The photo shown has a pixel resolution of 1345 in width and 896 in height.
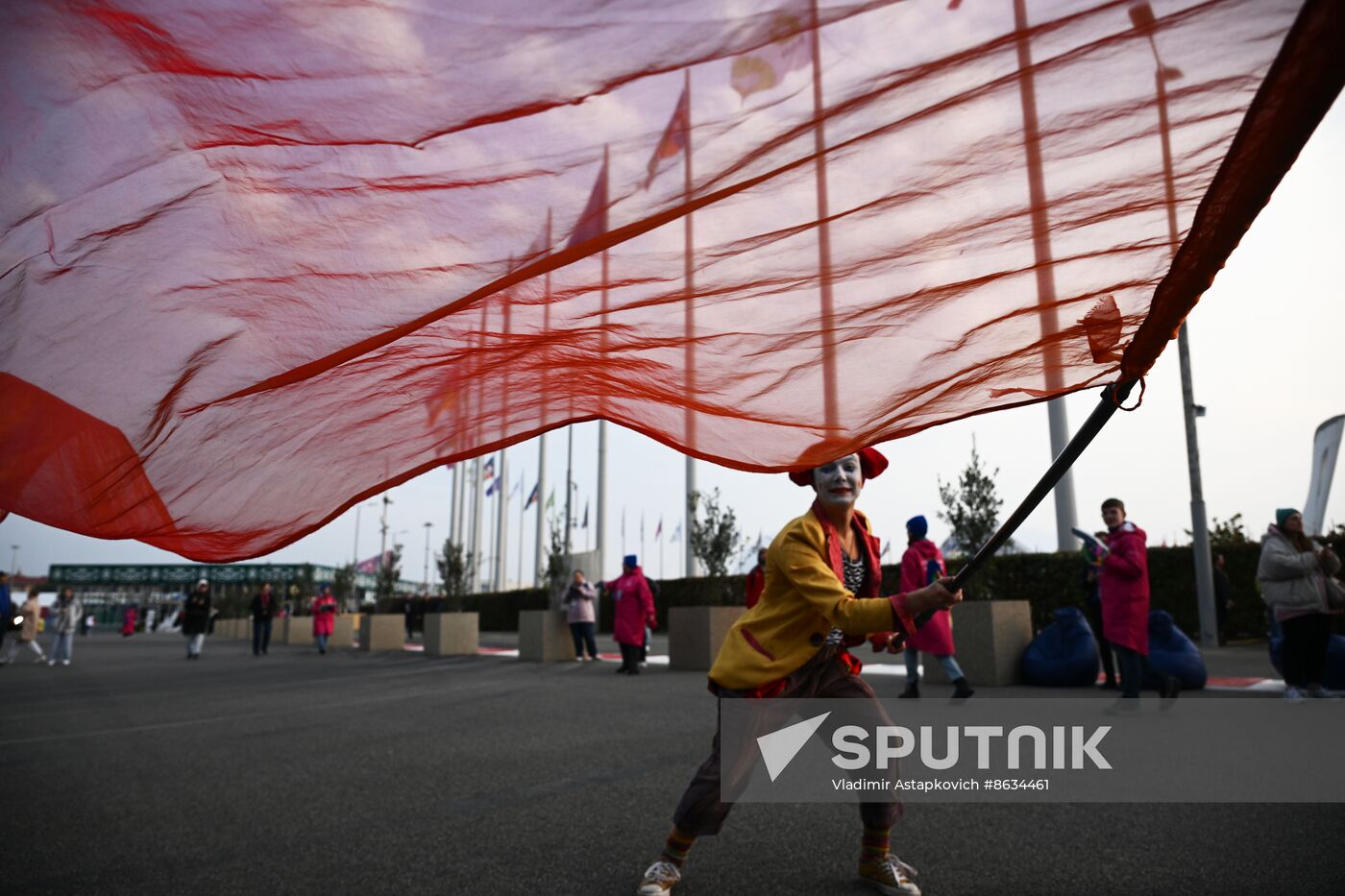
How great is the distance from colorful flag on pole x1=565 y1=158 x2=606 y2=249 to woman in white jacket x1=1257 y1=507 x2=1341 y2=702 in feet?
26.0

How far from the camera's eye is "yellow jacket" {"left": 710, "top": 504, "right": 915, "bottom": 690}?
3.33 metres

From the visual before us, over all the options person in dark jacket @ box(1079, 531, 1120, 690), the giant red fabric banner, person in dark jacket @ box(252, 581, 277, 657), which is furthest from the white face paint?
person in dark jacket @ box(252, 581, 277, 657)

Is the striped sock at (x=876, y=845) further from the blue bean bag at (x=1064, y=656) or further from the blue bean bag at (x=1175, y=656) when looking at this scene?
the blue bean bag at (x=1064, y=656)

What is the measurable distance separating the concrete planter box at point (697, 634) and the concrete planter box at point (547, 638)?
4331mm

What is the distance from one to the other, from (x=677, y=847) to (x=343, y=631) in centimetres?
3070

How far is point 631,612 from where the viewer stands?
14.6 m

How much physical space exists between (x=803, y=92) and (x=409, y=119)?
916mm

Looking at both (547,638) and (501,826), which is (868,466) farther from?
(547,638)

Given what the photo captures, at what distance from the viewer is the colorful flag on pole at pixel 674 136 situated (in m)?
1.93

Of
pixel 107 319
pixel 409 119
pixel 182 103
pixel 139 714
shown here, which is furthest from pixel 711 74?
pixel 139 714

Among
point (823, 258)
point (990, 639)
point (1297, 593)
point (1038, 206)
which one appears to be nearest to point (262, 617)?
point (990, 639)

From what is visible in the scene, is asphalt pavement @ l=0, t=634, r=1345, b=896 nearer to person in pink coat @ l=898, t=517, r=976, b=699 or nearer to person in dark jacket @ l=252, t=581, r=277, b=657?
person in pink coat @ l=898, t=517, r=976, b=699

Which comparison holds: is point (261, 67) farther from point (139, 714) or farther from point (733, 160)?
point (139, 714)

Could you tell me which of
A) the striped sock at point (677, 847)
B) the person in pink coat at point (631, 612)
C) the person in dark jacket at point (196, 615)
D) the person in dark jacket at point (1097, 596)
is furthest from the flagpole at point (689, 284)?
the person in dark jacket at point (196, 615)
